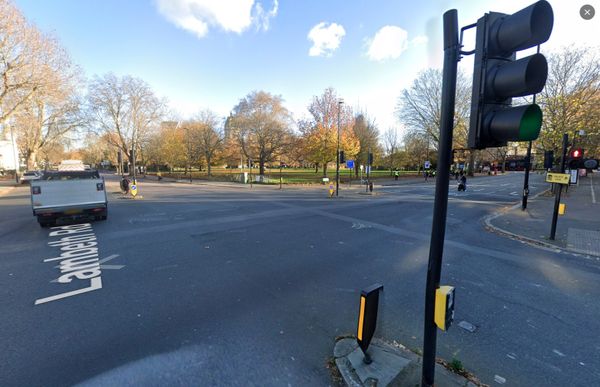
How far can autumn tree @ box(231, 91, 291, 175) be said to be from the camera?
33.9 meters

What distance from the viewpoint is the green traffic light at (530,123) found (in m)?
1.89

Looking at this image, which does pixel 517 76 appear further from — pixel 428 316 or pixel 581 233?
pixel 581 233

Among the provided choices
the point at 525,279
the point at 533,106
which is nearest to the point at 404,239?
the point at 525,279

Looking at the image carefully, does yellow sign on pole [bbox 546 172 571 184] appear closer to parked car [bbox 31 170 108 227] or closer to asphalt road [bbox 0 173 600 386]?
asphalt road [bbox 0 173 600 386]

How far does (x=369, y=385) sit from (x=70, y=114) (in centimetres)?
4794

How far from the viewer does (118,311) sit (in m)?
3.90

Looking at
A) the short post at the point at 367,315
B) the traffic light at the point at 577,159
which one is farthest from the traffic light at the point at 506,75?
the traffic light at the point at 577,159

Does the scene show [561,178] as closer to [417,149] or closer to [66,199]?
A: [66,199]

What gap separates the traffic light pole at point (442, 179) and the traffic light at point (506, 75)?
16cm

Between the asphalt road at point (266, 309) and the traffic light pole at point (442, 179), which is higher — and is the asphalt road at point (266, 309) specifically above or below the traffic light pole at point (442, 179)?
below

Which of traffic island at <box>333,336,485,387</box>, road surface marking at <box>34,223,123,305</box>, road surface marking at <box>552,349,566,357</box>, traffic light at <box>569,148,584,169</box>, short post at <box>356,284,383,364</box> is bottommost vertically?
road surface marking at <box>552,349,566,357</box>

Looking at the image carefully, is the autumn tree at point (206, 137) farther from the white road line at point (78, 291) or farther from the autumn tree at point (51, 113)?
the white road line at point (78, 291)

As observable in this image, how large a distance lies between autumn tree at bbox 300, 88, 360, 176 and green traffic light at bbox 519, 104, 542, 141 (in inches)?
1132

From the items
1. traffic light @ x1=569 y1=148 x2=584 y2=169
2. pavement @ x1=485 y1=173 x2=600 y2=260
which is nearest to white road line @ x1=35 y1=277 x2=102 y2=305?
pavement @ x1=485 y1=173 x2=600 y2=260
